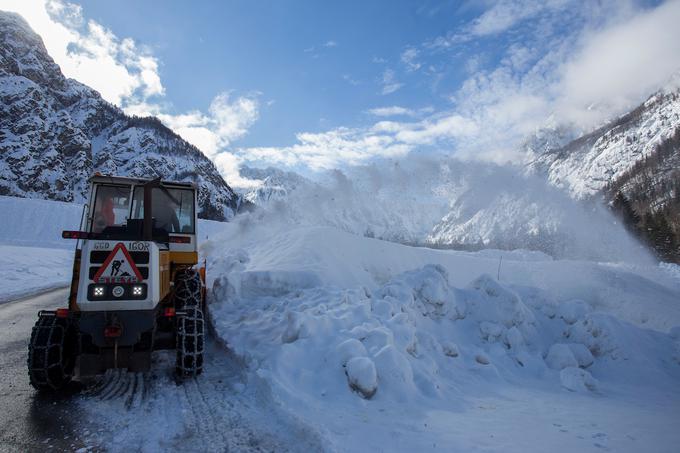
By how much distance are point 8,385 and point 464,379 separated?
647cm

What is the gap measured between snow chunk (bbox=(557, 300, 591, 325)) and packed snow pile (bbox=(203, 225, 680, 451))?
2 cm

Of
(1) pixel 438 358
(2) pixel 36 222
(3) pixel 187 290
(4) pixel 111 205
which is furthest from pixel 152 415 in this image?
(2) pixel 36 222

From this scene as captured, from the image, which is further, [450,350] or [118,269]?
[450,350]

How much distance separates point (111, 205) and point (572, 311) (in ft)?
30.3

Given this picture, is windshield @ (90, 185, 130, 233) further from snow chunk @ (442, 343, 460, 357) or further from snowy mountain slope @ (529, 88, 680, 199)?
snowy mountain slope @ (529, 88, 680, 199)

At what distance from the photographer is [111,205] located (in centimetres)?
613

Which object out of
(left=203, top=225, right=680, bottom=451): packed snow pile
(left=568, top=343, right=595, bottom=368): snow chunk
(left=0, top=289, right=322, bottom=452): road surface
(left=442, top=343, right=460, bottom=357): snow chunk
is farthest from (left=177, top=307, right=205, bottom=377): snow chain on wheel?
(left=568, top=343, right=595, bottom=368): snow chunk

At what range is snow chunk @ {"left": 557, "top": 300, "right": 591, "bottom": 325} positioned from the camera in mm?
8688

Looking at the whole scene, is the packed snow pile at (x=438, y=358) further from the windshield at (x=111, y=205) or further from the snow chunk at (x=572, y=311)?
the windshield at (x=111, y=205)

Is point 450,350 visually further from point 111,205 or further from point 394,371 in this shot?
point 111,205

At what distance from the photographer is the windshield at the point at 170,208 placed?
6195mm

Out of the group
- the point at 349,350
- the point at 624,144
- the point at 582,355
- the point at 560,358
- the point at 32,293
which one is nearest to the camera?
the point at 349,350

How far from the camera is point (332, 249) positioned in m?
13.2

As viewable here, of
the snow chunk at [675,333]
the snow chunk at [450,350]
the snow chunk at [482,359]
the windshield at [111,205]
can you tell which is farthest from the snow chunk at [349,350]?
the snow chunk at [675,333]
